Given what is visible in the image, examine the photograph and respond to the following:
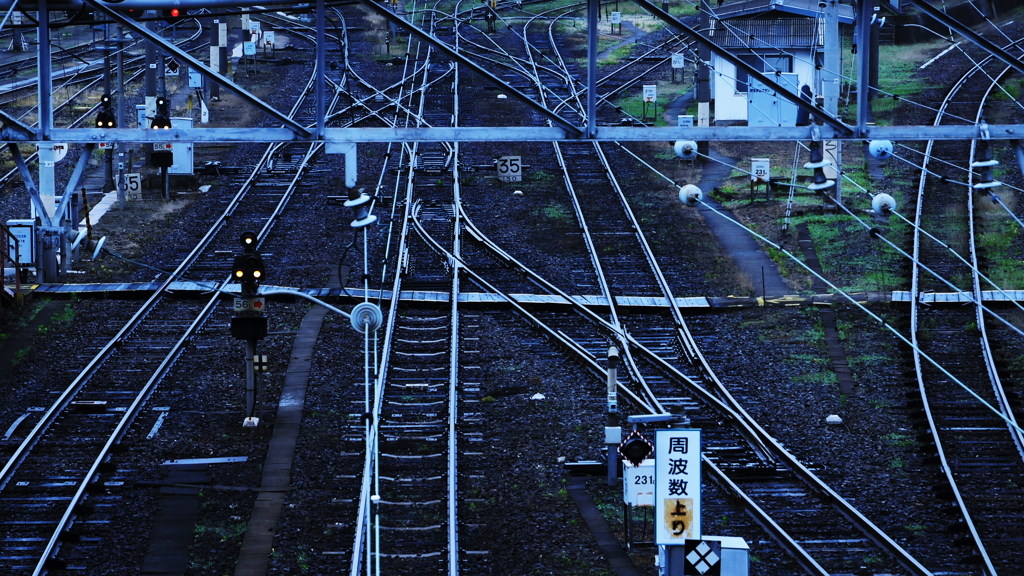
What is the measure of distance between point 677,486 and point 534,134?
3183 mm

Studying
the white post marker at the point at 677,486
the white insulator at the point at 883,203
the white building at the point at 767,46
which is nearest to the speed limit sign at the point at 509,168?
the white building at the point at 767,46

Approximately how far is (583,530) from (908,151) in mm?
18456

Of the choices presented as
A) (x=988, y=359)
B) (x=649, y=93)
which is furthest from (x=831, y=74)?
(x=649, y=93)

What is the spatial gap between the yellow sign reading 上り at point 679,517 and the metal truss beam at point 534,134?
3.02m

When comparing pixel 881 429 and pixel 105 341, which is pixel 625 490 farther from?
pixel 105 341

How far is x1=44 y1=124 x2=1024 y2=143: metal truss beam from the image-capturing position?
1170cm

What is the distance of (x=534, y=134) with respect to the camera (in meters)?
11.8

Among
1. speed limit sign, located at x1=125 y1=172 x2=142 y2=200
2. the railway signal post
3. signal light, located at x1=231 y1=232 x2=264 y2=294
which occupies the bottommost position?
the railway signal post

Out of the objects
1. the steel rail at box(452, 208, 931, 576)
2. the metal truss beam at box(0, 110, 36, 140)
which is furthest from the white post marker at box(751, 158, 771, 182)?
the metal truss beam at box(0, 110, 36, 140)

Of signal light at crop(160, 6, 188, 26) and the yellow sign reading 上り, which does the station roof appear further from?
the yellow sign reading 上り

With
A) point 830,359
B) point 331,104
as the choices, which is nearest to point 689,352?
point 830,359

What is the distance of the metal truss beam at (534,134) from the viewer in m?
11.7

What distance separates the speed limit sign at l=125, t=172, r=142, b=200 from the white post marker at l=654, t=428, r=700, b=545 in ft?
57.0

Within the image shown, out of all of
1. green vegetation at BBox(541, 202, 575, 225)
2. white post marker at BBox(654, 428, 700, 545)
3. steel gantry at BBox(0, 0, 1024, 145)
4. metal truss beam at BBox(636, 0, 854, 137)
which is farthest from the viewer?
green vegetation at BBox(541, 202, 575, 225)
